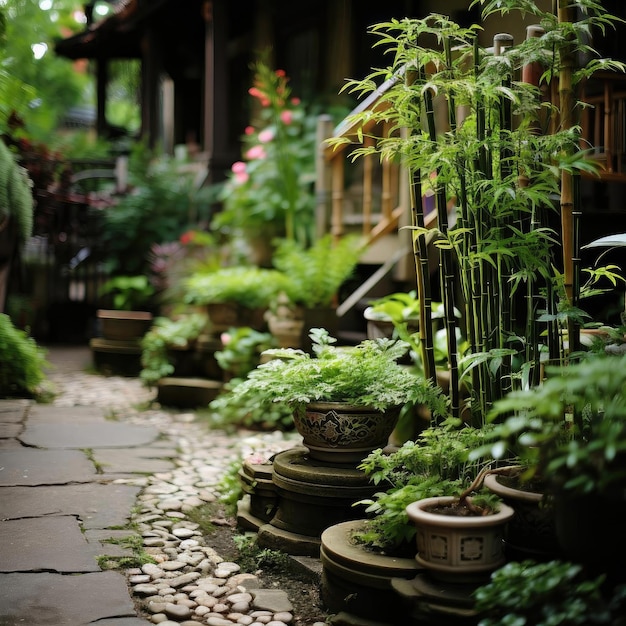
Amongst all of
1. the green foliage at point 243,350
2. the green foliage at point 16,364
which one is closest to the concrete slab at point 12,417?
the green foliage at point 16,364

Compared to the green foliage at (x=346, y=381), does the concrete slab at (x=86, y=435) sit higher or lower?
lower

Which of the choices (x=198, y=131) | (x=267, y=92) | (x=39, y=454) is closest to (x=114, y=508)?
(x=39, y=454)

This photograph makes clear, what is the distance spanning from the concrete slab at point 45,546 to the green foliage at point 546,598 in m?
1.77

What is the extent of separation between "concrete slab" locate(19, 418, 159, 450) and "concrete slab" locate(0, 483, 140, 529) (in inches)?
33.7

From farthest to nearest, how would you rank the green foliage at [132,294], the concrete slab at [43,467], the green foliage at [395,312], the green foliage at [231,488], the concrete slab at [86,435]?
1. the green foliage at [132,294]
2. the concrete slab at [86,435]
3. the green foliage at [395,312]
4. the concrete slab at [43,467]
5. the green foliage at [231,488]

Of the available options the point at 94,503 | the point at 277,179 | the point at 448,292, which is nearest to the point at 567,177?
the point at 448,292

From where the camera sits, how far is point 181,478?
16.2 feet

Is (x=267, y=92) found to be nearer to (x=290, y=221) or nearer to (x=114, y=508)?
(x=290, y=221)

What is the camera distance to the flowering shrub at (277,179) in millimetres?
8031

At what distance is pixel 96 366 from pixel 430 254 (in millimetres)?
4632

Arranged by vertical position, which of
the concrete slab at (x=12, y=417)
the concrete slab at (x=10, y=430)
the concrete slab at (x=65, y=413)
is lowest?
the concrete slab at (x=65, y=413)

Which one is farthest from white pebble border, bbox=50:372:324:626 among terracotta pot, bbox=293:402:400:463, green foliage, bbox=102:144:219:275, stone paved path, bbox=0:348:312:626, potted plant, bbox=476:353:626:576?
green foliage, bbox=102:144:219:275

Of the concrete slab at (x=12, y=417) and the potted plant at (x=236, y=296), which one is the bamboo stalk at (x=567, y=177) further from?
the concrete slab at (x=12, y=417)

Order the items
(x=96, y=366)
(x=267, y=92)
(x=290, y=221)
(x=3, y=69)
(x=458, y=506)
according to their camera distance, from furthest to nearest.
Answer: (x=96, y=366)
(x=267, y=92)
(x=290, y=221)
(x=3, y=69)
(x=458, y=506)
